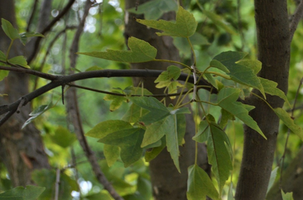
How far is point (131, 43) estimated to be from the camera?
389 mm

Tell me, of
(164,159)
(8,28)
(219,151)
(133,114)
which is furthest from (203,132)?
(164,159)

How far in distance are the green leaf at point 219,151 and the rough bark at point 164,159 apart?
0.37 meters

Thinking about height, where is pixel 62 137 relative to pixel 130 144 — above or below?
below


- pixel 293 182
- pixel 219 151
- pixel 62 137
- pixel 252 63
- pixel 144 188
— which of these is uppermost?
pixel 252 63

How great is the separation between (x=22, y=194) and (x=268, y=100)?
393mm

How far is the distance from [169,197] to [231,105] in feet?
1.60

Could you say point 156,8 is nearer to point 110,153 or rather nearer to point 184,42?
point 184,42

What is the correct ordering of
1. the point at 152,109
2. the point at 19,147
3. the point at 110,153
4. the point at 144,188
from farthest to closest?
1. the point at 144,188
2. the point at 19,147
3. the point at 110,153
4. the point at 152,109

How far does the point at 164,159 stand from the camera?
31.0 inches

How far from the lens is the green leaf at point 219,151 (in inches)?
15.7

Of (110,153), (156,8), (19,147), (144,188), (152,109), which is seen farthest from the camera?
(144,188)

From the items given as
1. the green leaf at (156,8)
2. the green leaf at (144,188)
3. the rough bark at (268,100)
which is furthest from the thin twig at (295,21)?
the green leaf at (144,188)

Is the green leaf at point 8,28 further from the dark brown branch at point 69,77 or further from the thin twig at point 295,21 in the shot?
the thin twig at point 295,21

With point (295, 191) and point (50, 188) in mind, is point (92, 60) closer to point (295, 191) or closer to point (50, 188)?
point (50, 188)
